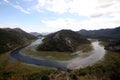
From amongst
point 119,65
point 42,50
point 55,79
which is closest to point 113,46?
point 42,50

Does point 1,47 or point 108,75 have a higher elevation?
point 1,47

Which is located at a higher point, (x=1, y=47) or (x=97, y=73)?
(x=1, y=47)

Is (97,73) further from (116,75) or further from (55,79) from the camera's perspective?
(55,79)

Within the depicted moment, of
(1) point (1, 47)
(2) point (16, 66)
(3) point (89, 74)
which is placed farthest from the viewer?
(1) point (1, 47)

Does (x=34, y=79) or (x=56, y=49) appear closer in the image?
(x=34, y=79)

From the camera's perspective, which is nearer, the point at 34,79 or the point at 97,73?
the point at 34,79

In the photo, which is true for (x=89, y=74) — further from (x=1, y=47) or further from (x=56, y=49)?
(x=1, y=47)

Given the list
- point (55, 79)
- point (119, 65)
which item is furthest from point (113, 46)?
point (55, 79)

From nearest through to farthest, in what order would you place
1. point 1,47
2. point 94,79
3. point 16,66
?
1. point 94,79
2. point 16,66
3. point 1,47

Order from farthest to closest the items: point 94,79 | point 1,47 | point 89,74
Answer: point 1,47
point 89,74
point 94,79
